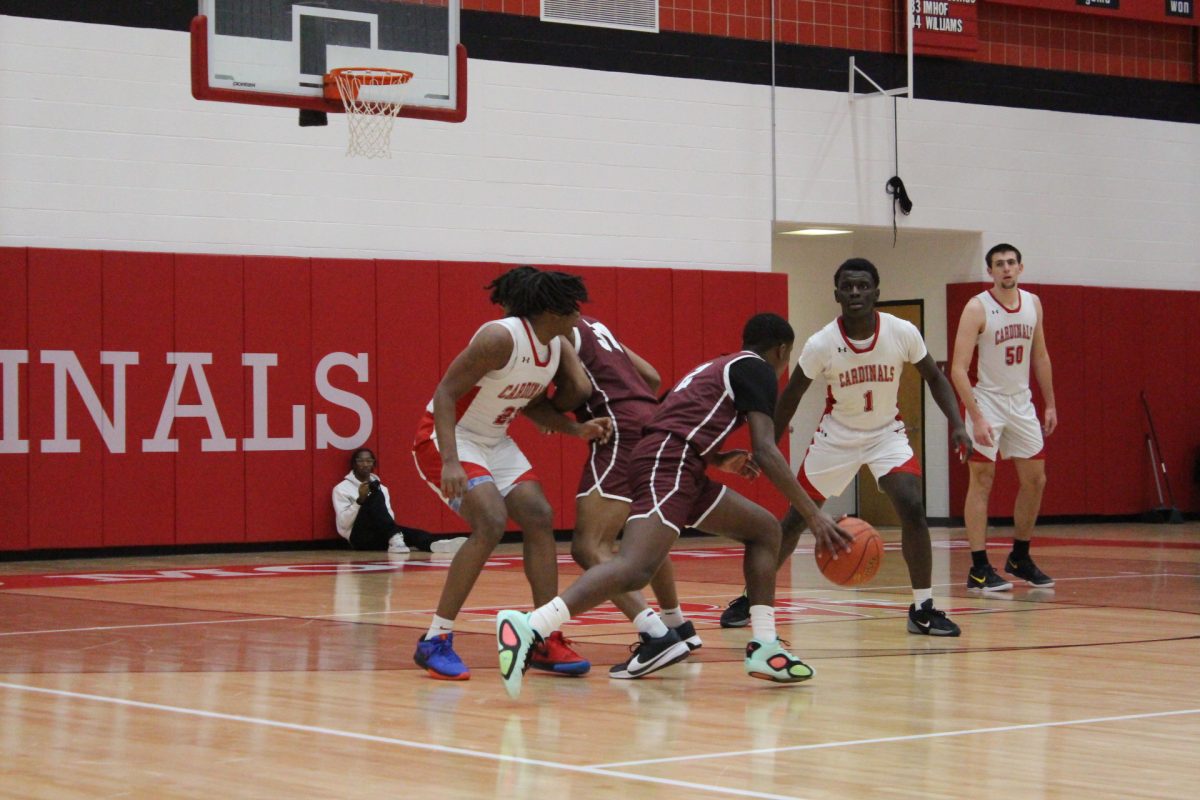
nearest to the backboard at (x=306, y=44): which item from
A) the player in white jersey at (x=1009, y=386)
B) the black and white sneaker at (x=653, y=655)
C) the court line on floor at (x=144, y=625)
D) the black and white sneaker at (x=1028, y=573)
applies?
the court line on floor at (x=144, y=625)

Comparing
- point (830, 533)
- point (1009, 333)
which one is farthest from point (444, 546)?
point (830, 533)

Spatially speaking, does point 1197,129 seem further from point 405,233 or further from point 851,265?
point 851,265

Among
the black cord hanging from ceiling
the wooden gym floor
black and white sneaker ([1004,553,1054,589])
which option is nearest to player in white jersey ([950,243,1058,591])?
black and white sneaker ([1004,553,1054,589])

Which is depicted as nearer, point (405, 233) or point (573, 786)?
point (573, 786)

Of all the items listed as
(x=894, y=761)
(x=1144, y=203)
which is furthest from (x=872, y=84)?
(x=894, y=761)

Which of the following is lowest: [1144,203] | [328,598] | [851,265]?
[328,598]

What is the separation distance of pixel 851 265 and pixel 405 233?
7593 mm

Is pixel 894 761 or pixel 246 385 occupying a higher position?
pixel 246 385

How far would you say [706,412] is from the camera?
6.53 m

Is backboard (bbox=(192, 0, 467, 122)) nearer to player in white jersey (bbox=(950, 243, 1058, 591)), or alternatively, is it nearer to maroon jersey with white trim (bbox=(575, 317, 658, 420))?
player in white jersey (bbox=(950, 243, 1058, 591))

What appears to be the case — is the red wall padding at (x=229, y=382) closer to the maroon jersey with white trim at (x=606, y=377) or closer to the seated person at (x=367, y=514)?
the seated person at (x=367, y=514)

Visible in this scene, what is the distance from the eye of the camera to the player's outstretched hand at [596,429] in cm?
675

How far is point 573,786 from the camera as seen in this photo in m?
4.32

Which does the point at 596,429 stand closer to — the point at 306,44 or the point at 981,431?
the point at 981,431
